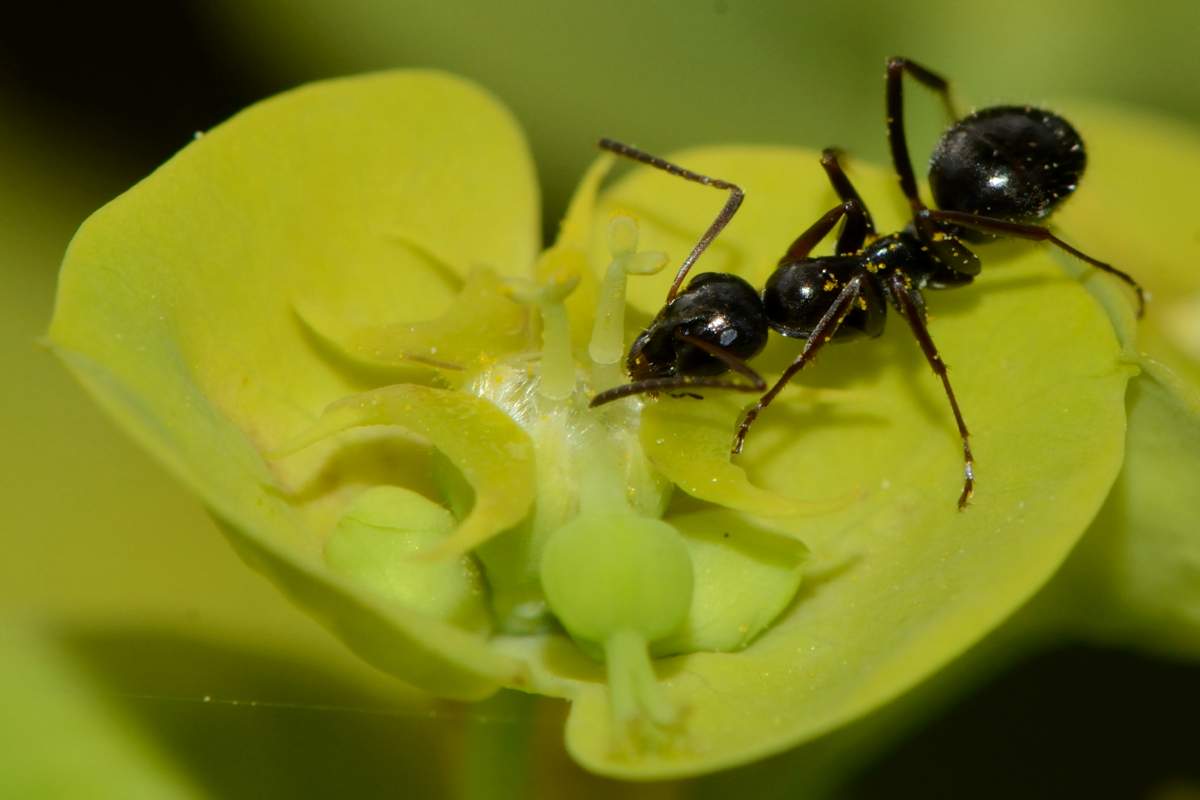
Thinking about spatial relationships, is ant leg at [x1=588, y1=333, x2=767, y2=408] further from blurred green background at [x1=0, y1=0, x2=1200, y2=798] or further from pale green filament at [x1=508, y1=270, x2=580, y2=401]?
blurred green background at [x1=0, y1=0, x2=1200, y2=798]

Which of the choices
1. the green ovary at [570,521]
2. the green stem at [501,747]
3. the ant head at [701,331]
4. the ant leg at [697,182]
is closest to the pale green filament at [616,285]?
the green ovary at [570,521]

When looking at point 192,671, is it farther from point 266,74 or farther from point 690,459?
point 266,74

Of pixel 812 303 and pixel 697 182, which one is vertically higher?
pixel 697 182

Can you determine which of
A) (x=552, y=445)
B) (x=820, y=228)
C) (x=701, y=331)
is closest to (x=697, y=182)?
(x=820, y=228)

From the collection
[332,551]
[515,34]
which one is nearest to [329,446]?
[332,551]

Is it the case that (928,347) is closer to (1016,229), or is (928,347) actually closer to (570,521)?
(1016,229)

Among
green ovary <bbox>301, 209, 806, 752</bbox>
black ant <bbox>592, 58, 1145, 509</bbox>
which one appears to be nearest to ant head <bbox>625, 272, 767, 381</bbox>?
black ant <bbox>592, 58, 1145, 509</bbox>
